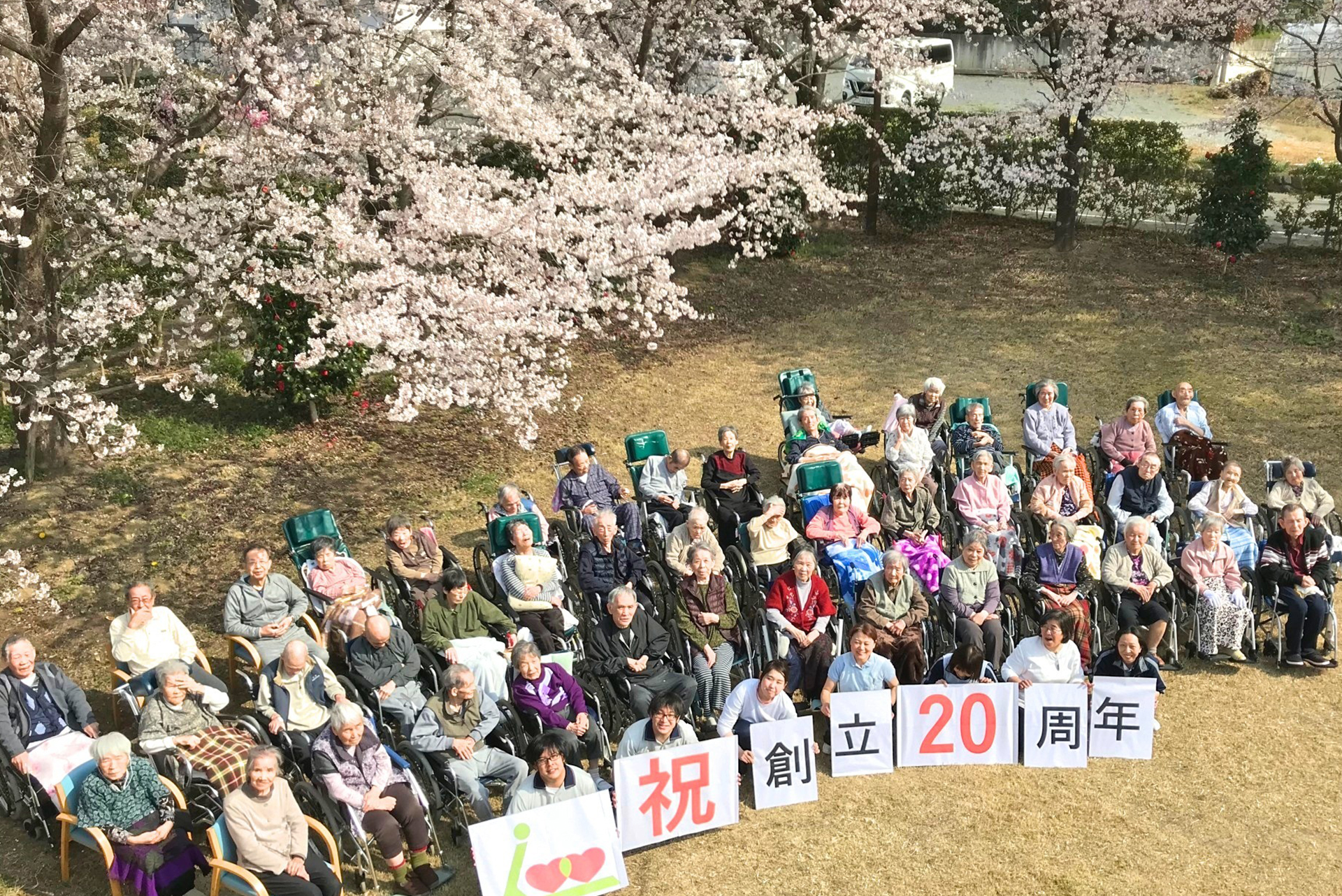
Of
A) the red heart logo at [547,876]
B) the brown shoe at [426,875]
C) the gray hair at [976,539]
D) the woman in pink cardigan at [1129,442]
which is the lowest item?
the brown shoe at [426,875]

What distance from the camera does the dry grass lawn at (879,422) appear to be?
23.5 ft

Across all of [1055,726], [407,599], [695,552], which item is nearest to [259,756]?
[407,599]

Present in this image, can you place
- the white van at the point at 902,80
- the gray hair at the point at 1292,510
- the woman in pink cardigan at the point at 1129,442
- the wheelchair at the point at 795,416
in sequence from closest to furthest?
the gray hair at the point at 1292,510, the woman in pink cardigan at the point at 1129,442, the wheelchair at the point at 795,416, the white van at the point at 902,80

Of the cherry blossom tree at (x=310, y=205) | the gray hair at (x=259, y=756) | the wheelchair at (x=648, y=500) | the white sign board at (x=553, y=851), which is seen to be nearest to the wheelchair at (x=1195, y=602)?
the wheelchair at (x=648, y=500)

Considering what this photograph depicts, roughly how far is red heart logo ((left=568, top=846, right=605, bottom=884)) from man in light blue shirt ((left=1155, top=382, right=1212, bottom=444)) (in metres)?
7.09

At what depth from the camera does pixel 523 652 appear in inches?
297

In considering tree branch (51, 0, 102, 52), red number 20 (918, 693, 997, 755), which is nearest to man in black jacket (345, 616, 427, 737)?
red number 20 (918, 693, 997, 755)

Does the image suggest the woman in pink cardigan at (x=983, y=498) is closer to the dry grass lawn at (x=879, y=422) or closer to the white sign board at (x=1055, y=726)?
the dry grass lawn at (x=879, y=422)

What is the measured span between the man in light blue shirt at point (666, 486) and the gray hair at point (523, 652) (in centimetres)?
294

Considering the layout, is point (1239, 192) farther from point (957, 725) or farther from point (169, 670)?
point (169, 670)

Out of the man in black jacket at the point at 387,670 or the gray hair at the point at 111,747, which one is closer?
the gray hair at the point at 111,747

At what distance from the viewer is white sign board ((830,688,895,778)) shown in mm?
7789

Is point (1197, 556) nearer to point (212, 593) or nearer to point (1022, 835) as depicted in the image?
point (1022, 835)

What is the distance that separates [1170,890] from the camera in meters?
6.85
